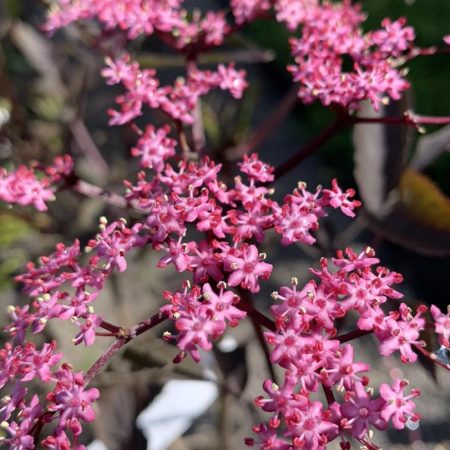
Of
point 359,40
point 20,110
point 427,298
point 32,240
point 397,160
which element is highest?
point 359,40

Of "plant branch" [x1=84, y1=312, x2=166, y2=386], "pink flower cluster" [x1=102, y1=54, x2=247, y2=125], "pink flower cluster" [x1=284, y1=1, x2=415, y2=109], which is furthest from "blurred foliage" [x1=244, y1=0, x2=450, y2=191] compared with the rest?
"plant branch" [x1=84, y1=312, x2=166, y2=386]

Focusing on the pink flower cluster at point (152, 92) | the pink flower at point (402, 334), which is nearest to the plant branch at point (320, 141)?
the pink flower cluster at point (152, 92)

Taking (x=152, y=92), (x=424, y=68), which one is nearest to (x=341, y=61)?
(x=152, y=92)

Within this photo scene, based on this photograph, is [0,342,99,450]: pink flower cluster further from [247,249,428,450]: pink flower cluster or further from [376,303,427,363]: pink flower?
[376,303,427,363]: pink flower

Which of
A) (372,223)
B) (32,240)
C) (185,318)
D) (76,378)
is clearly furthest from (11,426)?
(32,240)

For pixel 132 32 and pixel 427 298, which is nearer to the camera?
pixel 132 32

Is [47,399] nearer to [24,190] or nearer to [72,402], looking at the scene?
[72,402]

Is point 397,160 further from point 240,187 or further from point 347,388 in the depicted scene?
point 347,388

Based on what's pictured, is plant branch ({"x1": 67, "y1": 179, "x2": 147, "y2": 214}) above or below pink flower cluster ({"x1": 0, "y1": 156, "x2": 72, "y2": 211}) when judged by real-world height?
below
